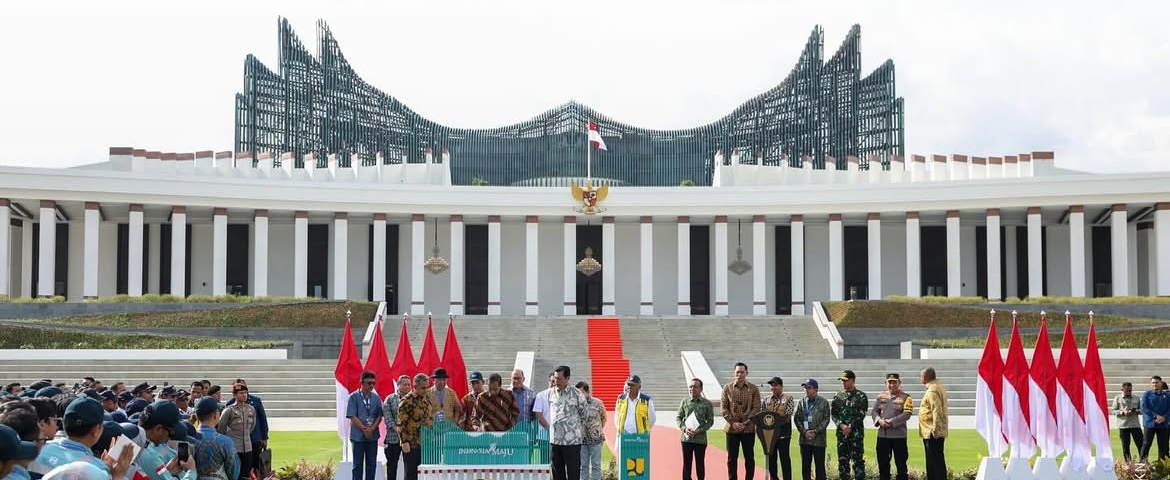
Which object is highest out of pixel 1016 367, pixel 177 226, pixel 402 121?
pixel 402 121

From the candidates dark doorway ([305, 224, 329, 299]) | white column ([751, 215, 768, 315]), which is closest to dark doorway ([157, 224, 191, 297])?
dark doorway ([305, 224, 329, 299])

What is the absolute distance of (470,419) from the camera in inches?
579

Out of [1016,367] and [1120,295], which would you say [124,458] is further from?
[1120,295]

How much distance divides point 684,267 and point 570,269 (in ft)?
13.8

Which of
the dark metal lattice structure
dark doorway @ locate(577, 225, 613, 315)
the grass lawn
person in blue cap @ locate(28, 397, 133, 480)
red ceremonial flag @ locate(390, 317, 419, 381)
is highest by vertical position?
the dark metal lattice structure

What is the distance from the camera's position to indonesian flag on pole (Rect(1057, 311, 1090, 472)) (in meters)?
16.2

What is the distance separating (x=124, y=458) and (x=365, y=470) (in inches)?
310

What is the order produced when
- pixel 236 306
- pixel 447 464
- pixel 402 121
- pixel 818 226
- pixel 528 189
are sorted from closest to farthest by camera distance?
pixel 447 464 < pixel 236 306 < pixel 528 189 < pixel 818 226 < pixel 402 121

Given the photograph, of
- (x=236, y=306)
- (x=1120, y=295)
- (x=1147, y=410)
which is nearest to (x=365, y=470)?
(x=1147, y=410)

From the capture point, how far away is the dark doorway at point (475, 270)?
50375 millimetres

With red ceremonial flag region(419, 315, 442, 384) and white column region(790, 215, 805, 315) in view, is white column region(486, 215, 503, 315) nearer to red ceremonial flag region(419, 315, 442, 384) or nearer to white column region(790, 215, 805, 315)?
white column region(790, 215, 805, 315)

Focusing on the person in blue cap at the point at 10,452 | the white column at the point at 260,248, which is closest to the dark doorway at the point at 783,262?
the white column at the point at 260,248

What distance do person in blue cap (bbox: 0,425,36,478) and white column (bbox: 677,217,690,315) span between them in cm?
4174

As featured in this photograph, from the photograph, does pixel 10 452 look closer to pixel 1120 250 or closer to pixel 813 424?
pixel 813 424
